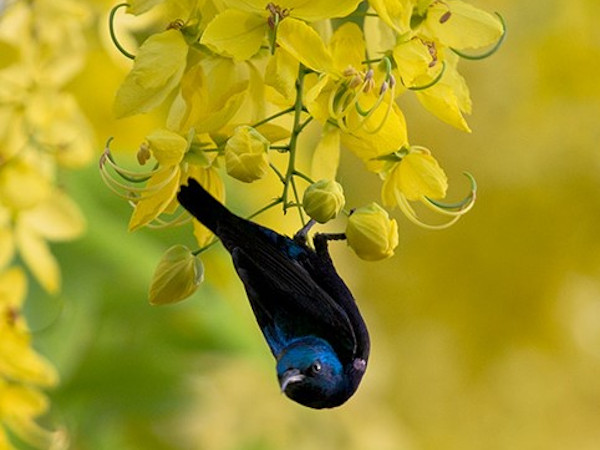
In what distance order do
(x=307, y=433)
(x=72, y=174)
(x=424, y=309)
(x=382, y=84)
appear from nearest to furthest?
(x=382, y=84)
(x=72, y=174)
(x=307, y=433)
(x=424, y=309)

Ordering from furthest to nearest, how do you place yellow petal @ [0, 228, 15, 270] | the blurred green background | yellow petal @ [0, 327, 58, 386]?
the blurred green background < yellow petal @ [0, 228, 15, 270] < yellow petal @ [0, 327, 58, 386]

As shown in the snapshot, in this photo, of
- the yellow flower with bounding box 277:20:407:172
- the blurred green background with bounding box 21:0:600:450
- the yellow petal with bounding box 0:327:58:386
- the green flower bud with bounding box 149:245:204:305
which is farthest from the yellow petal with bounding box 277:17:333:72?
the blurred green background with bounding box 21:0:600:450

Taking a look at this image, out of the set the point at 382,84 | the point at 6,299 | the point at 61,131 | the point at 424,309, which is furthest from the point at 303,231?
the point at 424,309

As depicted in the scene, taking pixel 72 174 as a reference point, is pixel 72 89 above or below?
above

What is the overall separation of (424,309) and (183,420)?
753 mm

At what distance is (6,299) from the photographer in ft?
3.66

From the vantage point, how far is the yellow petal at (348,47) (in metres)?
0.71

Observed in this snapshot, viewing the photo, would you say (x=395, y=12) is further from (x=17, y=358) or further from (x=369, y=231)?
(x=17, y=358)

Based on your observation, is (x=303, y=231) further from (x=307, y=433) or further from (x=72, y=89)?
(x=307, y=433)

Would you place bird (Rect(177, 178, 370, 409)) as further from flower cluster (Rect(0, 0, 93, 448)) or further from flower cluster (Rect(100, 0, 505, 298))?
flower cluster (Rect(0, 0, 93, 448))

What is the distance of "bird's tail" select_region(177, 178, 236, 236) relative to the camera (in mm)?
688

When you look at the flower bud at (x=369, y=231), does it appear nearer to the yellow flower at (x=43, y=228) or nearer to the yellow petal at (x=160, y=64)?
the yellow petal at (x=160, y=64)

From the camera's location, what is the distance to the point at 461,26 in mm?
728

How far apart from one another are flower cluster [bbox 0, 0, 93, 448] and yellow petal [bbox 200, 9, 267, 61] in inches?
18.0
